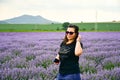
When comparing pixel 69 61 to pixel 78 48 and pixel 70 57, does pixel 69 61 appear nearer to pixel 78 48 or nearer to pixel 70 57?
pixel 70 57

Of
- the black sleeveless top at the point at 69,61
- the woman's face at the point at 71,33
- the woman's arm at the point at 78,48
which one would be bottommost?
the black sleeveless top at the point at 69,61

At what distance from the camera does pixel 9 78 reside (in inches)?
189

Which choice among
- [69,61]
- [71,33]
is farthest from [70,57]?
[71,33]

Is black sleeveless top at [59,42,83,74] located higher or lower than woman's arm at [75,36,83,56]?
lower

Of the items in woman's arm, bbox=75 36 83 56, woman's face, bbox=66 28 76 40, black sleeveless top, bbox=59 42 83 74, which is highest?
woman's face, bbox=66 28 76 40

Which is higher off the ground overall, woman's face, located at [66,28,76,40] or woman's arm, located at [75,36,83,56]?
woman's face, located at [66,28,76,40]

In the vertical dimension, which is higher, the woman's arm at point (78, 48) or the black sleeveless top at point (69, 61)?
the woman's arm at point (78, 48)

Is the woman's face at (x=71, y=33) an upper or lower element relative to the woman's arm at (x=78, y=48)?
upper

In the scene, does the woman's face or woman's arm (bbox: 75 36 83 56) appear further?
the woman's face

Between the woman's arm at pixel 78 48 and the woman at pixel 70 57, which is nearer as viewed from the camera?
the woman's arm at pixel 78 48

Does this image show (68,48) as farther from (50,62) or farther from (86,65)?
(50,62)

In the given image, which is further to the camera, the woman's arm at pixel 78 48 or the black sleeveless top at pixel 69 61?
the black sleeveless top at pixel 69 61

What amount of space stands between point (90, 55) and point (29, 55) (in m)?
1.67

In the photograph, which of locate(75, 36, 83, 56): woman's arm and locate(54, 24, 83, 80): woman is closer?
→ locate(75, 36, 83, 56): woman's arm
